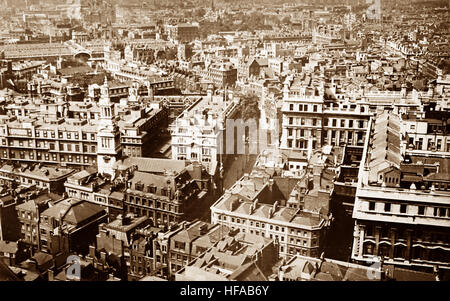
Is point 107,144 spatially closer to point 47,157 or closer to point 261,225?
point 47,157

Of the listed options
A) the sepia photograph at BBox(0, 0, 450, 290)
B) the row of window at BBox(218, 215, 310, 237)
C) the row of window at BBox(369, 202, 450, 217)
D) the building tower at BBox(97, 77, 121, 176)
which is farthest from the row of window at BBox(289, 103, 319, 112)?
the row of window at BBox(369, 202, 450, 217)

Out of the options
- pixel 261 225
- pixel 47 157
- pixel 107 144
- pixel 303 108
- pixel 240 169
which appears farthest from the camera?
pixel 303 108

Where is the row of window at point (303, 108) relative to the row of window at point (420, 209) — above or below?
above

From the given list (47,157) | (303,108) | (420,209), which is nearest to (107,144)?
(47,157)

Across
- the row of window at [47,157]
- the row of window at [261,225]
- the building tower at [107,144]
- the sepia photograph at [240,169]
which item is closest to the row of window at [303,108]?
the sepia photograph at [240,169]

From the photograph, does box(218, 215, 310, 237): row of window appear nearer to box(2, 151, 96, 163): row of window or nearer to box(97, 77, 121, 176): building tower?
box(97, 77, 121, 176): building tower

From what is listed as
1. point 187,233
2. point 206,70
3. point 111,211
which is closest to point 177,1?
point 206,70

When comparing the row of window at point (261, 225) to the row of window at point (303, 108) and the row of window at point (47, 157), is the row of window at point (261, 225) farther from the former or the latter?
the row of window at point (303, 108)

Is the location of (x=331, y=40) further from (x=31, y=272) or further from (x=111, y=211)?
(x=31, y=272)
